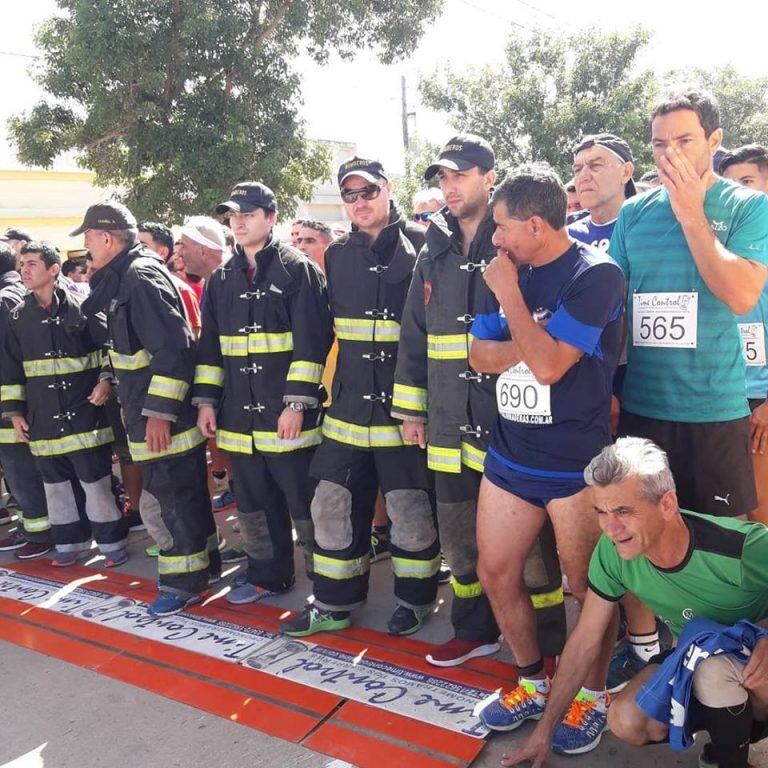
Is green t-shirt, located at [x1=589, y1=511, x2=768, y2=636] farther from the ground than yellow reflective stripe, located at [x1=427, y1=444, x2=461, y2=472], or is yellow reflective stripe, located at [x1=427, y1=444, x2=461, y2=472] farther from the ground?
yellow reflective stripe, located at [x1=427, y1=444, x2=461, y2=472]

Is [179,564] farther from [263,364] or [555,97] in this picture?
[555,97]

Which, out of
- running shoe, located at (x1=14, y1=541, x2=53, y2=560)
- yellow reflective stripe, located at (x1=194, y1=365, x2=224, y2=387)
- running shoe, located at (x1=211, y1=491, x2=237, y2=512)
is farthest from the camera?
running shoe, located at (x1=211, y1=491, x2=237, y2=512)

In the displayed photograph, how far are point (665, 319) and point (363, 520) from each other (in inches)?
72.2

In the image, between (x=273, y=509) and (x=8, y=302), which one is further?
(x=8, y=302)

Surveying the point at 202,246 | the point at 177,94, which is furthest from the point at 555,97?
the point at 202,246

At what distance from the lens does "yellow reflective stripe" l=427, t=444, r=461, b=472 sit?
3221 mm

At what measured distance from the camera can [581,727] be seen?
263 cm

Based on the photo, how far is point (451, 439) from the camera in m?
3.22

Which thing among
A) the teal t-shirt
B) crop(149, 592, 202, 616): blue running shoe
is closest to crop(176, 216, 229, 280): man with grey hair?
crop(149, 592, 202, 616): blue running shoe

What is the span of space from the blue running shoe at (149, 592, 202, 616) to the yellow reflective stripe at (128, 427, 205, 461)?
0.81 meters

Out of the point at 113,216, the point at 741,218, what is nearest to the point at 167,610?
the point at 113,216

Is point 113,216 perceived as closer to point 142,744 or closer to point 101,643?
point 101,643

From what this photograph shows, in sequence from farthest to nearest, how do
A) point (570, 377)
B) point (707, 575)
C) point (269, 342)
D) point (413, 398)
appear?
point (269, 342)
point (413, 398)
point (570, 377)
point (707, 575)

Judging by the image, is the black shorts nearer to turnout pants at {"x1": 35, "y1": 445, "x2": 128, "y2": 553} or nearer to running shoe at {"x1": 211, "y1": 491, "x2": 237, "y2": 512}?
turnout pants at {"x1": 35, "y1": 445, "x2": 128, "y2": 553}
